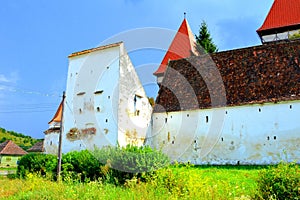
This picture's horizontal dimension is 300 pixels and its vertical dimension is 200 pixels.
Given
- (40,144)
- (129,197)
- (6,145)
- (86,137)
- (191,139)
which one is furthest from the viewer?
(6,145)

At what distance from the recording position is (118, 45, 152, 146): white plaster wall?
20.0 meters

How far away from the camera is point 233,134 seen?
53.5 ft

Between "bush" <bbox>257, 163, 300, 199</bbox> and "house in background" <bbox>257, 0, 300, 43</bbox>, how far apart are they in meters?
21.3

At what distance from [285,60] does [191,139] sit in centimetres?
670

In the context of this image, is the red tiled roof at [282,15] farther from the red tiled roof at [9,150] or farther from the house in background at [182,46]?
the red tiled roof at [9,150]

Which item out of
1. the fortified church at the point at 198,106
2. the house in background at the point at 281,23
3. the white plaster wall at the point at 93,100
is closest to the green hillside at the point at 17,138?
the fortified church at the point at 198,106

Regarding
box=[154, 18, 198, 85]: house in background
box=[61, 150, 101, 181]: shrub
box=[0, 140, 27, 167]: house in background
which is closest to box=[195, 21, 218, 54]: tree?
box=[154, 18, 198, 85]: house in background

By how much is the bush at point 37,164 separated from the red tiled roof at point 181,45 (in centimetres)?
1440

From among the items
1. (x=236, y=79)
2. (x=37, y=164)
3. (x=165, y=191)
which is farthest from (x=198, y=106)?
(x=165, y=191)

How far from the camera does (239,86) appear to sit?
16.9 meters

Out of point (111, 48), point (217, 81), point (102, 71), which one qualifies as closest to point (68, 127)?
point (102, 71)

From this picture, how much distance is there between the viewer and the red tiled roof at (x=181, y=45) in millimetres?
28703

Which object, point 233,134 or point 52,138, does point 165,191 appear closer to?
point 233,134

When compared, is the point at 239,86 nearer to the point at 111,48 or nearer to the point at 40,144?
the point at 111,48
